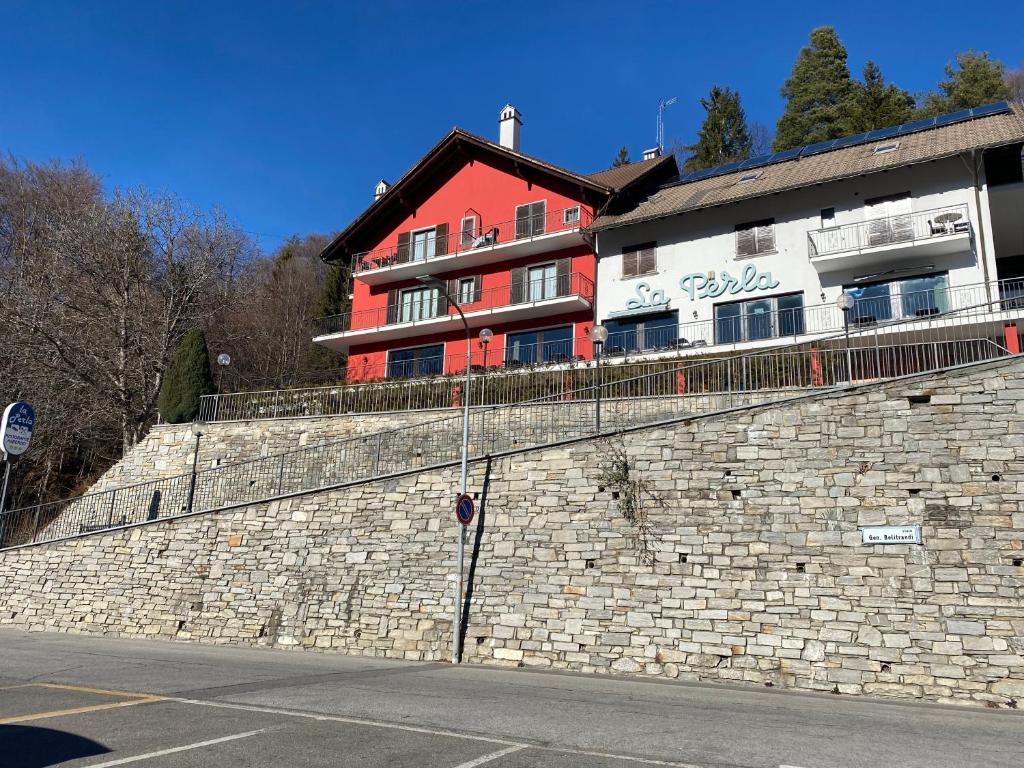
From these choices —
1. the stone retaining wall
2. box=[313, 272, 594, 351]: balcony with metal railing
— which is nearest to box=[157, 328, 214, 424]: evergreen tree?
box=[313, 272, 594, 351]: balcony with metal railing

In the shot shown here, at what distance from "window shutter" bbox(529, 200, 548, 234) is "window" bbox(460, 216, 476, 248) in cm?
263

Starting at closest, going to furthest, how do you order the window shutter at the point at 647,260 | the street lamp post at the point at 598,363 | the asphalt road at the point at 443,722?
1. the asphalt road at the point at 443,722
2. the street lamp post at the point at 598,363
3. the window shutter at the point at 647,260

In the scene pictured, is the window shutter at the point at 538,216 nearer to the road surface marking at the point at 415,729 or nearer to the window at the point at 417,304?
the window at the point at 417,304

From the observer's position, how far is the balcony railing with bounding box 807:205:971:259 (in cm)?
1981

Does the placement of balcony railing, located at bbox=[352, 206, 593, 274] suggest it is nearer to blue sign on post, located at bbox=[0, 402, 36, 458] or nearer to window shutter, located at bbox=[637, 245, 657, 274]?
window shutter, located at bbox=[637, 245, 657, 274]

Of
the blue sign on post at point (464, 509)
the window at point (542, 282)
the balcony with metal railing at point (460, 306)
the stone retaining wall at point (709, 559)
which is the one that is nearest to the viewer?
the stone retaining wall at point (709, 559)

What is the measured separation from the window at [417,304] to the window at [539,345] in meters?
3.86

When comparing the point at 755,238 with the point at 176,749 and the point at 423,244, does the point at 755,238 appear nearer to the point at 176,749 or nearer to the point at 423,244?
the point at 423,244

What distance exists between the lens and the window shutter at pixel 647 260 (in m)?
24.9

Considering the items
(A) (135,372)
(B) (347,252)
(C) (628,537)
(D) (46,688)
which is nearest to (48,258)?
(A) (135,372)

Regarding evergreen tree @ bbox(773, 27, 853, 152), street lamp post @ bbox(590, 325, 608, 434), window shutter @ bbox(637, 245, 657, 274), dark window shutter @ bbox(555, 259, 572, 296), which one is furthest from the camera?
evergreen tree @ bbox(773, 27, 853, 152)

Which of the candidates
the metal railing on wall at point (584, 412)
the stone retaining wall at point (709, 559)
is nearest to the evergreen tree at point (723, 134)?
the metal railing on wall at point (584, 412)

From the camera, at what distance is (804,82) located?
135ft

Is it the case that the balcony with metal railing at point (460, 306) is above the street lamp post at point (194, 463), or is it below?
above
